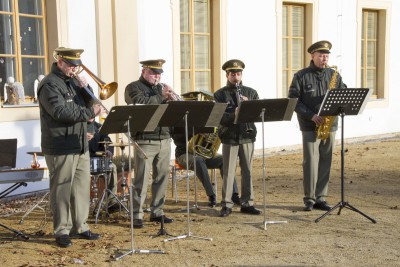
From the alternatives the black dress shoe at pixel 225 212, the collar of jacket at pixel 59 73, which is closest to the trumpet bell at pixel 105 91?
the collar of jacket at pixel 59 73

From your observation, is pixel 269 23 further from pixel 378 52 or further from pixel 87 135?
pixel 87 135

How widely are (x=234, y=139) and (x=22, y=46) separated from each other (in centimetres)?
365

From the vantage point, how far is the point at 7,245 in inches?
264

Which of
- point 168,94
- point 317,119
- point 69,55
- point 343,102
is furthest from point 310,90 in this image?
point 69,55

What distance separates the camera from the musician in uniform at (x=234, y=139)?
7906mm

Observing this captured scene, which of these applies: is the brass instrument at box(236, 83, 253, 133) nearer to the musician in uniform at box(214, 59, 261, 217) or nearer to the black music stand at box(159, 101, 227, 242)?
the musician in uniform at box(214, 59, 261, 217)

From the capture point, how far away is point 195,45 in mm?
12484

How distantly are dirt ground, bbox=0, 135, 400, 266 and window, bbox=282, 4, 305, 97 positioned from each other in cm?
508

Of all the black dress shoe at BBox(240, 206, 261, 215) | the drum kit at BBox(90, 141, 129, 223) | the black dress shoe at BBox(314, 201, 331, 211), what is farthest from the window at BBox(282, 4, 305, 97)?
the drum kit at BBox(90, 141, 129, 223)

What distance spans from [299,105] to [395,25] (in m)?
9.74

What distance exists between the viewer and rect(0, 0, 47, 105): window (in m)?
9.37

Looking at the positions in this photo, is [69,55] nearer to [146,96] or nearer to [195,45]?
[146,96]

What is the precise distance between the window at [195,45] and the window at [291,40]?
2.29 meters

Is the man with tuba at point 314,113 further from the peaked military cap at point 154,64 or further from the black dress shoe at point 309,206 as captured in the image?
the peaked military cap at point 154,64
